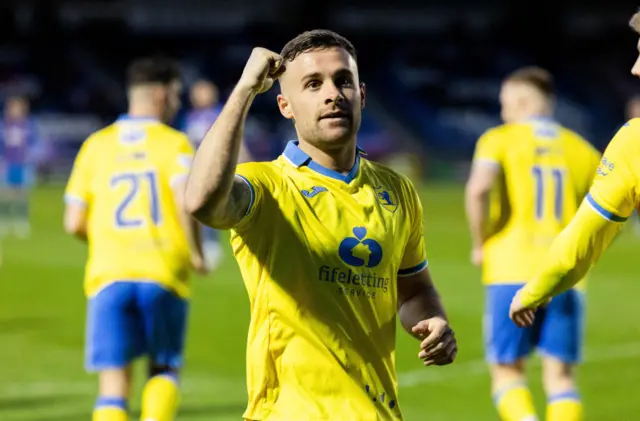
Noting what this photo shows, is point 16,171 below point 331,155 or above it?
above

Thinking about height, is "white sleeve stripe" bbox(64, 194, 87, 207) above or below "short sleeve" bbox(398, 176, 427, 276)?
above

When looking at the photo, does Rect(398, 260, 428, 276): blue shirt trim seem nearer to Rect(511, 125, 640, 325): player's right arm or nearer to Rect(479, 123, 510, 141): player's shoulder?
Rect(511, 125, 640, 325): player's right arm

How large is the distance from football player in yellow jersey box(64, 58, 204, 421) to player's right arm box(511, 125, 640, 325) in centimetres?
225

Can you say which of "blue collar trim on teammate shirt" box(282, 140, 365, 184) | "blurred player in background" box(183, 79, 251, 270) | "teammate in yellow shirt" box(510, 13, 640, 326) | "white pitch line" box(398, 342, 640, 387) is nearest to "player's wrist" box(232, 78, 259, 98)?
"blue collar trim on teammate shirt" box(282, 140, 365, 184)

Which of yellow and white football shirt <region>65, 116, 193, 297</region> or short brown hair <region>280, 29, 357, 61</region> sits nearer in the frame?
short brown hair <region>280, 29, 357, 61</region>

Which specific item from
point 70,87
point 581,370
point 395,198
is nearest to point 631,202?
point 395,198

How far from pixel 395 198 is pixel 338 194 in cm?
24

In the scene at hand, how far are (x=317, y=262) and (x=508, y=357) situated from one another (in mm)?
3379

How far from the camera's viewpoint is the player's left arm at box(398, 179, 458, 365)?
12.4ft

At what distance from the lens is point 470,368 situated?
977cm

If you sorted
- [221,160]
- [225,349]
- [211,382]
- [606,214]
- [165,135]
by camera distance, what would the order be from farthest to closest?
[225,349] < [211,382] < [165,135] < [606,214] < [221,160]

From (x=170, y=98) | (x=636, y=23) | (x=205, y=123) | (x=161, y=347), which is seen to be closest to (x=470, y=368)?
(x=161, y=347)

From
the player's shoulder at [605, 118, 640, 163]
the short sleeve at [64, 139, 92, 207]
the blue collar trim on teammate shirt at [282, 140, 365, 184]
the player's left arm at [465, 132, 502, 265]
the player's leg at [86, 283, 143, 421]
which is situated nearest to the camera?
the blue collar trim on teammate shirt at [282, 140, 365, 184]

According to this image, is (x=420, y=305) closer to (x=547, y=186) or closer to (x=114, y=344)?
(x=114, y=344)
